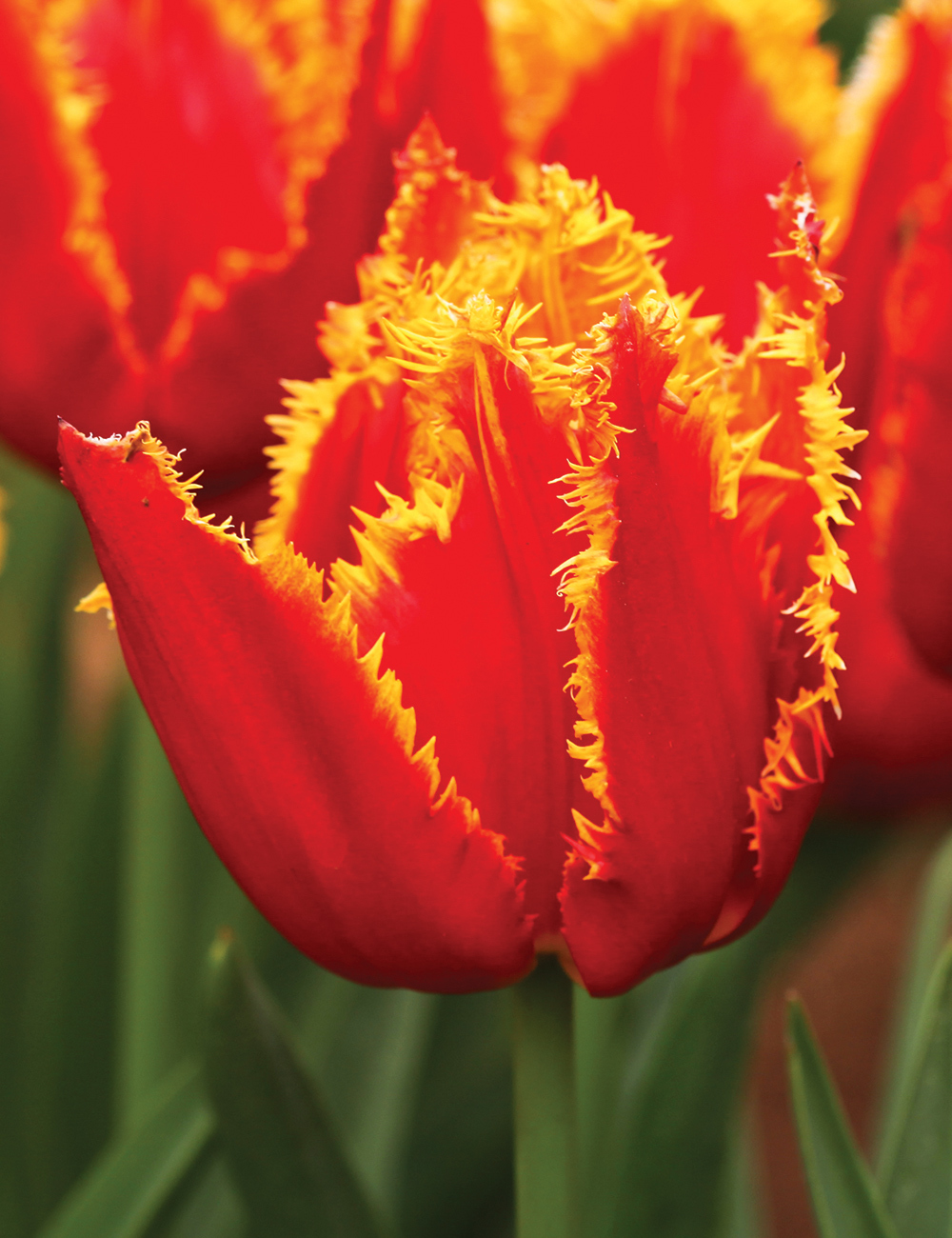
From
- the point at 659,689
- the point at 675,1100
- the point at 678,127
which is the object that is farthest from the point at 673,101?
the point at 675,1100

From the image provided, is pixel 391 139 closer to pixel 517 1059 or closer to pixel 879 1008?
pixel 517 1059

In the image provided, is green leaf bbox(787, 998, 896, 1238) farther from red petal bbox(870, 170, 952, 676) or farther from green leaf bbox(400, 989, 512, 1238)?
green leaf bbox(400, 989, 512, 1238)

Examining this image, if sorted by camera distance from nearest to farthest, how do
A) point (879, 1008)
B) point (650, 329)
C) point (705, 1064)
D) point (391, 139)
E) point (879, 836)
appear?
1. point (650, 329)
2. point (391, 139)
3. point (705, 1064)
4. point (879, 836)
5. point (879, 1008)

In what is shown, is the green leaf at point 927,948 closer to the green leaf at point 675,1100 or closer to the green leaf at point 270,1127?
the green leaf at point 675,1100

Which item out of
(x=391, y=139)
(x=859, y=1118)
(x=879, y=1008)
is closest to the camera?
(x=391, y=139)

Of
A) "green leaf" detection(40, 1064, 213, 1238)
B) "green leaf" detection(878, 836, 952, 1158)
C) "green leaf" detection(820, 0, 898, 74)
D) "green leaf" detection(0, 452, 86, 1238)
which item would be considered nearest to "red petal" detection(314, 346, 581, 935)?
"green leaf" detection(40, 1064, 213, 1238)

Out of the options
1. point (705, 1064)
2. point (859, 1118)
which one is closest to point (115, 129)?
point (705, 1064)
